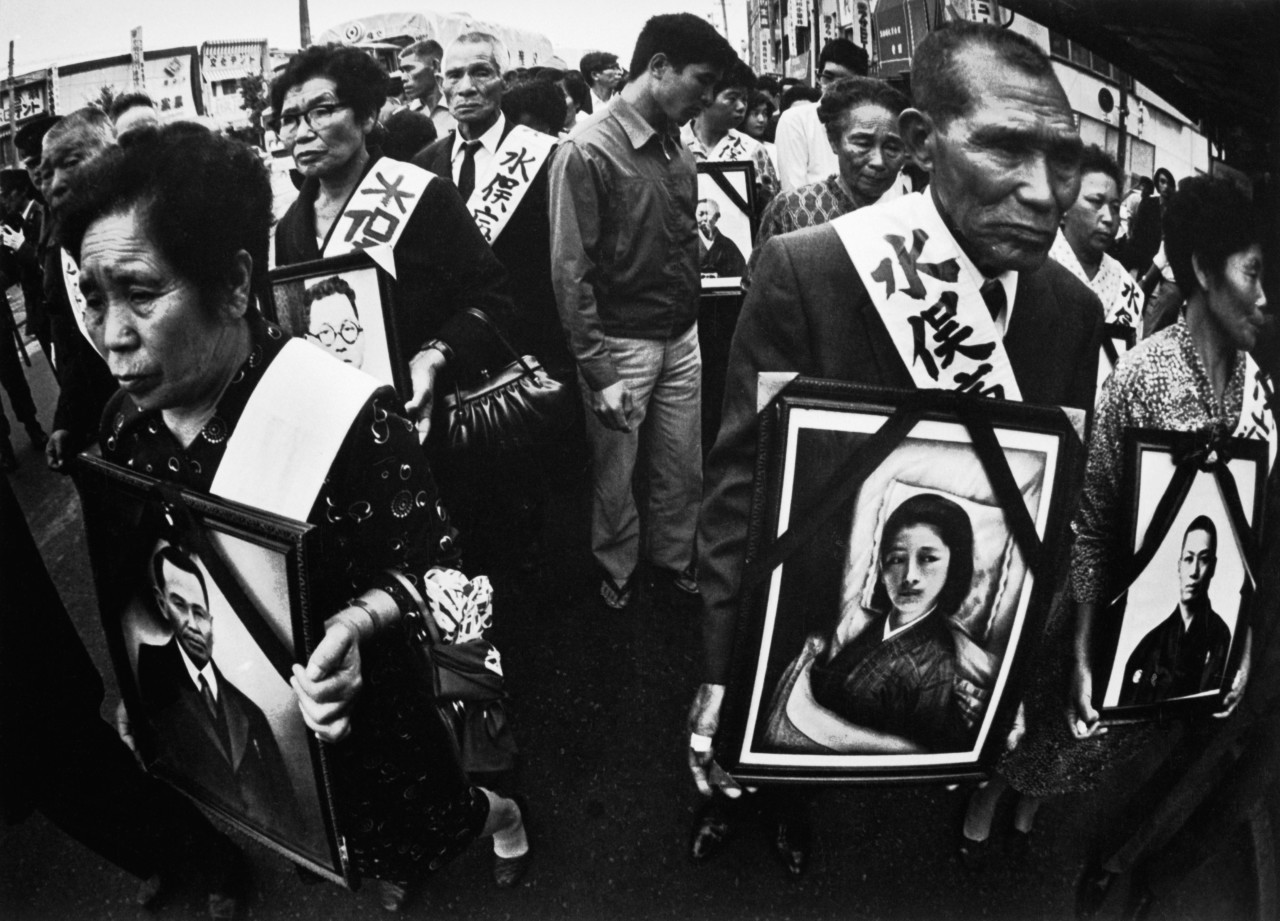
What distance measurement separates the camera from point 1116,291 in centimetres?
197

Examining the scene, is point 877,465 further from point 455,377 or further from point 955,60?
point 455,377

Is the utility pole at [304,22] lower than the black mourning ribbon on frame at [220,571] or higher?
higher

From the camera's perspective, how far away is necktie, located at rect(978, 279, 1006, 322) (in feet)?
5.08

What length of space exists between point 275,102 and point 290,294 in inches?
17.9

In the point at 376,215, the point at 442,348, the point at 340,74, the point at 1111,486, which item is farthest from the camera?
the point at 442,348

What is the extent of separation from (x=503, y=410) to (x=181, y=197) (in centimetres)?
118

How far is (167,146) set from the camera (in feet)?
4.63

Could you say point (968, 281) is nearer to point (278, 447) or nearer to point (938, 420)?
point (938, 420)

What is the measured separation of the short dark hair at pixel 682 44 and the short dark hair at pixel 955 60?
1.06 m

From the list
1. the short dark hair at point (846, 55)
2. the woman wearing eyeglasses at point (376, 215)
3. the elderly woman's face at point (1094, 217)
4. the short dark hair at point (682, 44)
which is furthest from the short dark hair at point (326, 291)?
the short dark hair at point (846, 55)

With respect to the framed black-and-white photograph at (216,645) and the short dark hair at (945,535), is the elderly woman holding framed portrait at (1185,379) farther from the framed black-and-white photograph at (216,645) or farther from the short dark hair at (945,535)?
the framed black-and-white photograph at (216,645)

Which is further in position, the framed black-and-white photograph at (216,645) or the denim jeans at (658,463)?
the denim jeans at (658,463)

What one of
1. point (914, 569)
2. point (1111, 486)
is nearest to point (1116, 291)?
point (1111, 486)

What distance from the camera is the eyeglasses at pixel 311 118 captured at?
6.57ft
